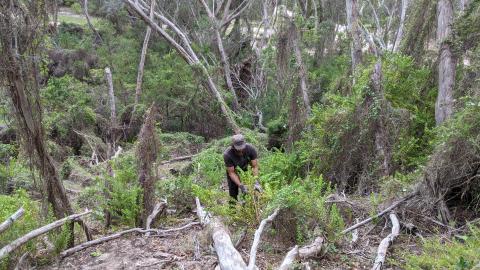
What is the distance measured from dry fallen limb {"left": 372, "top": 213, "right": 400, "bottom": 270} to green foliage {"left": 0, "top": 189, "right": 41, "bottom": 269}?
440 centimetres

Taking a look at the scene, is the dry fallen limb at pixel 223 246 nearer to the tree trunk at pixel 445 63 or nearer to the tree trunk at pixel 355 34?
the tree trunk at pixel 445 63

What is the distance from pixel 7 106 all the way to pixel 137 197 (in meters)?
2.44

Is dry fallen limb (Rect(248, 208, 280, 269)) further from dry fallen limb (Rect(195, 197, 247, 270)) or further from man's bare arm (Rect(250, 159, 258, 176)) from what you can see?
man's bare arm (Rect(250, 159, 258, 176))

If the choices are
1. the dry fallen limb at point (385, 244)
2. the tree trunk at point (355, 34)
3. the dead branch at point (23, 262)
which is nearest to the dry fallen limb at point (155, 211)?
the dead branch at point (23, 262)

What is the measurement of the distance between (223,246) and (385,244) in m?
2.50

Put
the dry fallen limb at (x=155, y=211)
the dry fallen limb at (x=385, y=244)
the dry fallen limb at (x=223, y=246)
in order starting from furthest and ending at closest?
the dry fallen limb at (x=155, y=211), the dry fallen limb at (x=385, y=244), the dry fallen limb at (x=223, y=246)

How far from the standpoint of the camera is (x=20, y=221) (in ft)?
20.7

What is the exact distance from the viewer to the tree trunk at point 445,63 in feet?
35.5

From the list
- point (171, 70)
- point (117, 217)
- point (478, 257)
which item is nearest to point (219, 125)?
point (171, 70)

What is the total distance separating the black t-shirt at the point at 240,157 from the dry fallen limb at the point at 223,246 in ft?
4.12

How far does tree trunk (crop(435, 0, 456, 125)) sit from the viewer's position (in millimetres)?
10820

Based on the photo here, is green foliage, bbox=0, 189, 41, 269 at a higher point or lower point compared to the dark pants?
higher

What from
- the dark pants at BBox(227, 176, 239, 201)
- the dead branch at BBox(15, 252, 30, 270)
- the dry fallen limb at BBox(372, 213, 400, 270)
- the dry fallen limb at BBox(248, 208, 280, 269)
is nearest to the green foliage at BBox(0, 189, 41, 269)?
the dead branch at BBox(15, 252, 30, 270)

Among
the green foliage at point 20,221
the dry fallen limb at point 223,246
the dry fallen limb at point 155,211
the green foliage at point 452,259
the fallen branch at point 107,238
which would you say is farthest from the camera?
the dry fallen limb at point 155,211
